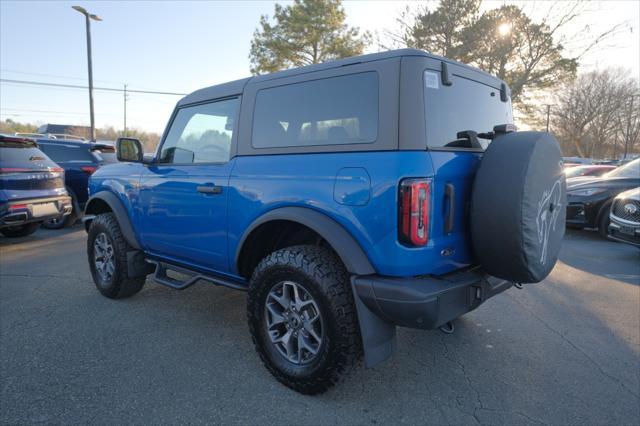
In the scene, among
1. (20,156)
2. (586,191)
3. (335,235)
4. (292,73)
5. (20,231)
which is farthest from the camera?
(586,191)

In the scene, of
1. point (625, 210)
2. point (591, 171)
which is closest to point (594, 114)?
point (591, 171)

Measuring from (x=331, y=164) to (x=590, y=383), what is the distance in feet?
7.29

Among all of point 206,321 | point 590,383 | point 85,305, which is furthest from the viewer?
point 85,305

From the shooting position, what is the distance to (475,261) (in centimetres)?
249

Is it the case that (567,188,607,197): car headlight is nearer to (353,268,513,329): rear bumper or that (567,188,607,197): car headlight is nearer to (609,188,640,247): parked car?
(609,188,640,247): parked car

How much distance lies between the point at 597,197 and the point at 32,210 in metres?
9.72

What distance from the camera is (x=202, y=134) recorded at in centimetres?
336

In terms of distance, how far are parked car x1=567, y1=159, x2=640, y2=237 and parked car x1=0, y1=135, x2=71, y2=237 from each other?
923 centimetres

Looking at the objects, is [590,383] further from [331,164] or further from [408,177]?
[331,164]

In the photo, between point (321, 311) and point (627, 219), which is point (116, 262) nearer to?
point (321, 311)

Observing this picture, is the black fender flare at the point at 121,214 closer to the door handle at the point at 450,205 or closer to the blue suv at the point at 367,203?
the blue suv at the point at 367,203

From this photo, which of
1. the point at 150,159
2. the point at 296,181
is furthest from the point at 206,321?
the point at 296,181

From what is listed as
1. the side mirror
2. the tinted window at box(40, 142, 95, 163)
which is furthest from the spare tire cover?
the tinted window at box(40, 142, 95, 163)

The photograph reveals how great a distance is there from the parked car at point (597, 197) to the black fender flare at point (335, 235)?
716 cm
